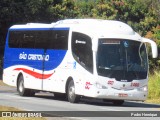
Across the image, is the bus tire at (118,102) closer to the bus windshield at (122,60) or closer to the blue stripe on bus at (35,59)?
the bus windshield at (122,60)

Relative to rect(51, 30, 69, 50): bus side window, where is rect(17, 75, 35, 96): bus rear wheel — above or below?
below

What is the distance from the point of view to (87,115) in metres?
18.6

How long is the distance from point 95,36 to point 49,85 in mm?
4269

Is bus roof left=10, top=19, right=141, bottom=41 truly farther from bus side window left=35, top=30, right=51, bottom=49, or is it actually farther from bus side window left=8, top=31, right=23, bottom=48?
bus side window left=8, top=31, right=23, bottom=48

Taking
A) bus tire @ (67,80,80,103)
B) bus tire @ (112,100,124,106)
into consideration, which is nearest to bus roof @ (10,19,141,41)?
bus tire @ (67,80,80,103)

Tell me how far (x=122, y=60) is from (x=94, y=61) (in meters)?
1.16

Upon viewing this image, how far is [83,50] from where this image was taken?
79.3ft

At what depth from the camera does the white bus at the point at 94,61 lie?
23422mm

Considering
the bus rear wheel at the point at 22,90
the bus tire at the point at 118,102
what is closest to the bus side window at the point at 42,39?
the bus rear wheel at the point at 22,90

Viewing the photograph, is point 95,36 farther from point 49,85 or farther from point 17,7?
point 17,7

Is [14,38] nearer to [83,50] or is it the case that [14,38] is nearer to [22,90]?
[22,90]

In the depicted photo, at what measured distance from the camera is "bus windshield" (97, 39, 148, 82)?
23.5m

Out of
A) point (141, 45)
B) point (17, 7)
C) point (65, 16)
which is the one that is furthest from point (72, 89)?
point (65, 16)

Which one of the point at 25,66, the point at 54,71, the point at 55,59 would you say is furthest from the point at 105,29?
the point at 25,66
